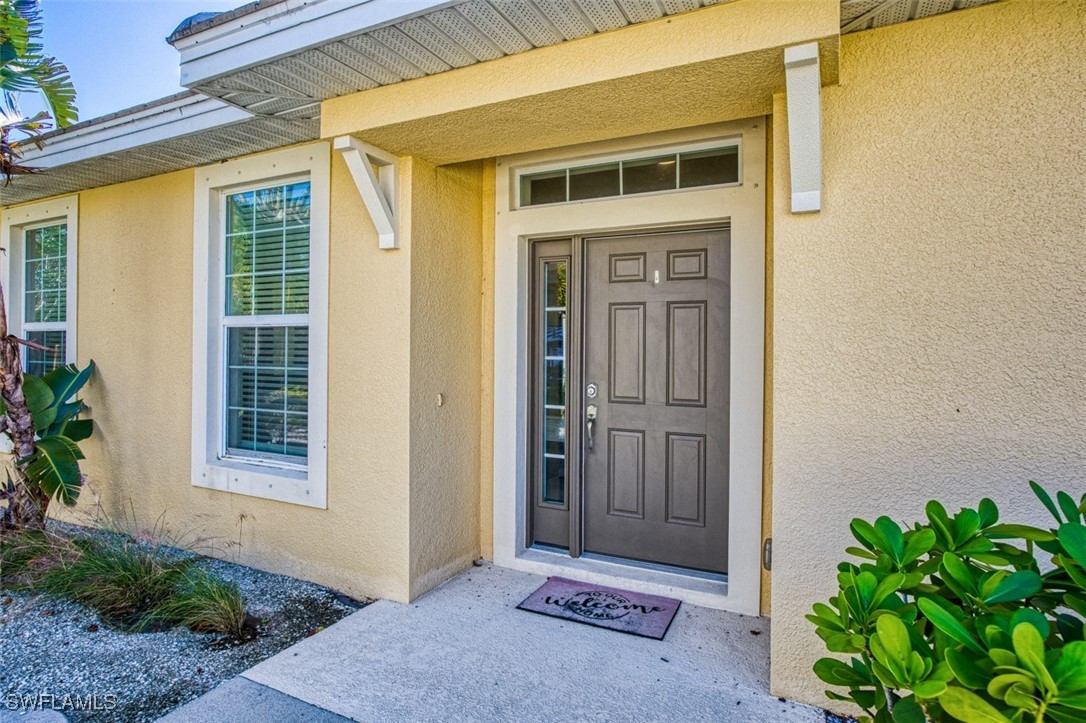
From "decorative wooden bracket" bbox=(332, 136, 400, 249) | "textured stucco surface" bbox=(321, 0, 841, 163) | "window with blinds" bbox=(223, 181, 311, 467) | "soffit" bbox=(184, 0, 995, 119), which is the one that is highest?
"soffit" bbox=(184, 0, 995, 119)

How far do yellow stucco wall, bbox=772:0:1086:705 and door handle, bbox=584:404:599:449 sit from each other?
4.87 ft

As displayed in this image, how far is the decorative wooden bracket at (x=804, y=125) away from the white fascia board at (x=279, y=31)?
1355mm

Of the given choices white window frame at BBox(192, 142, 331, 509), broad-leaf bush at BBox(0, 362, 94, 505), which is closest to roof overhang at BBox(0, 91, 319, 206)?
white window frame at BBox(192, 142, 331, 509)

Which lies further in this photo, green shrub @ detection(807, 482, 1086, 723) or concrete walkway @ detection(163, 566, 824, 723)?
concrete walkway @ detection(163, 566, 824, 723)

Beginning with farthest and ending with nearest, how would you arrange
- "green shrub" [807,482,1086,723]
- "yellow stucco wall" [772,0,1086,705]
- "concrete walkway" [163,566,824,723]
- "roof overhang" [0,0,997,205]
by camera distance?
"concrete walkway" [163,566,824,723], "roof overhang" [0,0,997,205], "yellow stucco wall" [772,0,1086,705], "green shrub" [807,482,1086,723]

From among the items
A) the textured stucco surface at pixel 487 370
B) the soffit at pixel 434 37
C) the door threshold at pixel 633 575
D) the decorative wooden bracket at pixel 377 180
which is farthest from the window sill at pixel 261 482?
the soffit at pixel 434 37

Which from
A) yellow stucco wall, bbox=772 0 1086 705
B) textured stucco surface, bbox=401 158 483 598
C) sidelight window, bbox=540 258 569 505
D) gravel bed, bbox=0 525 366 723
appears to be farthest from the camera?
sidelight window, bbox=540 258 569 505

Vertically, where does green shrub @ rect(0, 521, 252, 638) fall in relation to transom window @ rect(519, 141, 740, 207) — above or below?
below

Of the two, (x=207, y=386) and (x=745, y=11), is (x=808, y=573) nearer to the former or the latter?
(x=745, y=11)

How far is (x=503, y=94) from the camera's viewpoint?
272cm

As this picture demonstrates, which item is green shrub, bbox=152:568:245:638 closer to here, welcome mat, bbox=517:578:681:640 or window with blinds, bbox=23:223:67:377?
welcome mat, bbox=517:578:681:640

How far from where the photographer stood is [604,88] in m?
2.58

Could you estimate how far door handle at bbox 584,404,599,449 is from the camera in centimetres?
391

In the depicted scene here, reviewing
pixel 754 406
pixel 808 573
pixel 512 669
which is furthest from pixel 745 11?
pixel 512 669
